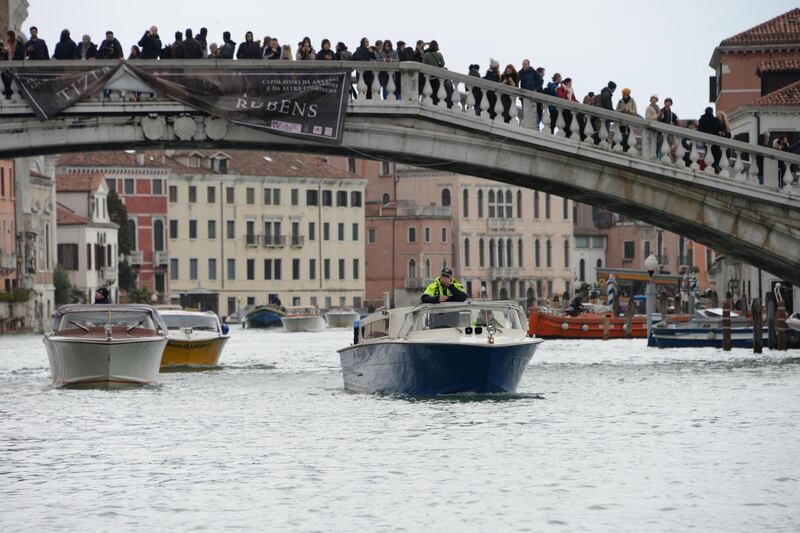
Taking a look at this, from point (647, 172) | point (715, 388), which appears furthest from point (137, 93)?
point (715, 388)

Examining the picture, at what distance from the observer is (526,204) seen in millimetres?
133625

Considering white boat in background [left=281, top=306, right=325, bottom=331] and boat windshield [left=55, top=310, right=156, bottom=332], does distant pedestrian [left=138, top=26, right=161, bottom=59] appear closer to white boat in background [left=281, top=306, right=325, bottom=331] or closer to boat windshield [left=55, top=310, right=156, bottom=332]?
boat windshield [left=55, top=310, right=156, bottom=332]

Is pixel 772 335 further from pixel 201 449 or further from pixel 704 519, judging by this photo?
pixel 704 519

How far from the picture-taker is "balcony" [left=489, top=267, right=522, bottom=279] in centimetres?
13125

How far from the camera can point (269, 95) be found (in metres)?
34.6

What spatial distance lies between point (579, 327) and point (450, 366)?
1316 inches

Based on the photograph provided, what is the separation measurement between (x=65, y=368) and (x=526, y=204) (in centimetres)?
10367

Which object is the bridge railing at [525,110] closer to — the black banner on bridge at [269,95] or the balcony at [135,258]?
the black banner on bridge at [269,95]

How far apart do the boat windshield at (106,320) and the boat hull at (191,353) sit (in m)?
5.52

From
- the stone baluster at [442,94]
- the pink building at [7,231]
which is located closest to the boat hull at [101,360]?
the stone baluster at [442,94]

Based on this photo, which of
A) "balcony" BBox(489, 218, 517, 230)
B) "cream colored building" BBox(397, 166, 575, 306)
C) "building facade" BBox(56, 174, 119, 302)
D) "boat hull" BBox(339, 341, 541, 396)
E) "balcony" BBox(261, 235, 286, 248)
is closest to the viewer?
"boat hull" BBox(339, 341, 541, 396)

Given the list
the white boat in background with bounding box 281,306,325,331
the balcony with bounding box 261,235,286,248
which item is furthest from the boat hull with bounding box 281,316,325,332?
the balcony with bounding box 261,235,286,248

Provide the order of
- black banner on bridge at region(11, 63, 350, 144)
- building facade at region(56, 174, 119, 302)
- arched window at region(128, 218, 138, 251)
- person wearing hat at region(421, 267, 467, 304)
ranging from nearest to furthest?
person wearing hat at region(421, 267, 467, 304)
black banner on bridge at region(11, 63, 350, 144)
building facade at region(56, 174, 119, 302)
arched window at region(128, 218, 138, 251)

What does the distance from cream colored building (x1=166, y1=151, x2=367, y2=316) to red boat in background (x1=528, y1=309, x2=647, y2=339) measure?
5564cm
